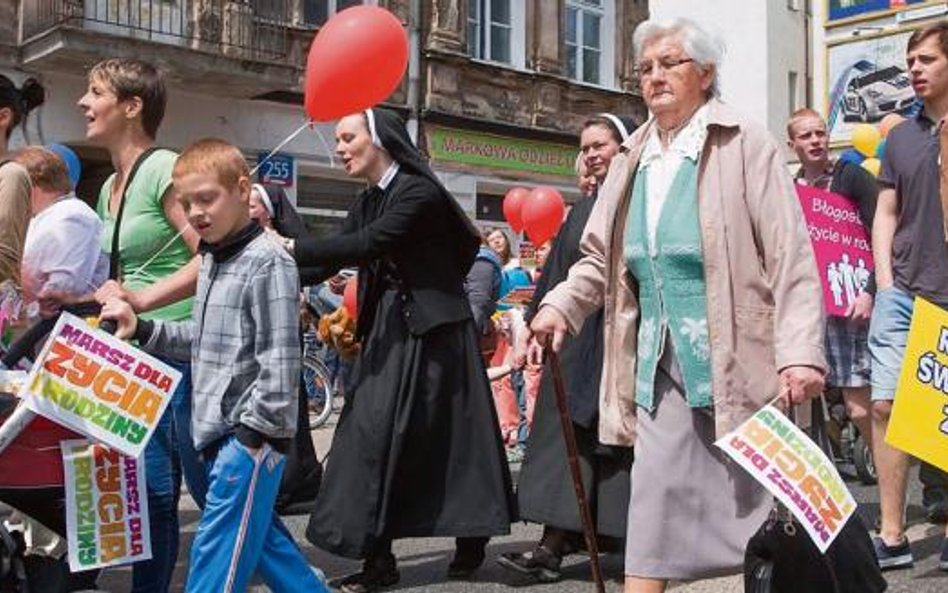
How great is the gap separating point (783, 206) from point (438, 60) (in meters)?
17.9

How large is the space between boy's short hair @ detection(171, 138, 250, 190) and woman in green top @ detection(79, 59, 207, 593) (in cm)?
46

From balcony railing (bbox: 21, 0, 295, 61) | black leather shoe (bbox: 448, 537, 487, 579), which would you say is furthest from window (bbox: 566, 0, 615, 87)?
black leather shoe (bbox: 448, 537, 487, 579)

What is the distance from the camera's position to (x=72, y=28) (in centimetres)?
1577

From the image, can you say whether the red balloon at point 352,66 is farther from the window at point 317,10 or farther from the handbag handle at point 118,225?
the window at point 317,10

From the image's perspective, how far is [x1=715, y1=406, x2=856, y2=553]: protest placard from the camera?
3176mm

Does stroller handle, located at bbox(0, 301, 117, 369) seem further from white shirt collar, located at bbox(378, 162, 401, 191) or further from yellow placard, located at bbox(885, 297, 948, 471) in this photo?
yellow placard, located at bbox(885, 297, 948, 471)

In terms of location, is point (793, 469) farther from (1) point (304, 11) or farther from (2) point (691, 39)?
(1) point (304, 11)

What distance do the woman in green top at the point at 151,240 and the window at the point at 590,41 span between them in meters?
20.2

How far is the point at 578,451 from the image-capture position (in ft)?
17.2

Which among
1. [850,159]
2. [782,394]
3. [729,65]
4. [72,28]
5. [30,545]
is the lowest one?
[30,545]

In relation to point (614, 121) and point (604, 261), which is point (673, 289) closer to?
point (604, 261)

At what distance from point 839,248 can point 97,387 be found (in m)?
3.93

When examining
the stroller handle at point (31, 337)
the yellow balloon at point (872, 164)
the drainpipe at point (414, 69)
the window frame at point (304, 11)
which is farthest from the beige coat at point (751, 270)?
the drainpipe at point (414, 69)

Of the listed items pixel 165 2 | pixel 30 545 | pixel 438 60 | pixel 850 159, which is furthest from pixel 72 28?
pixel 30 545
